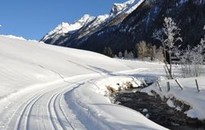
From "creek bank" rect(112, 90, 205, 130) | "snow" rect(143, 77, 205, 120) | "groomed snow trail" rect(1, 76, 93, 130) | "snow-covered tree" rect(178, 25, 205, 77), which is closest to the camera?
"groomed snow trail" rect(1, 76, 93, 130)

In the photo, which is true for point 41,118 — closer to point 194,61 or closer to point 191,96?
point 191,96

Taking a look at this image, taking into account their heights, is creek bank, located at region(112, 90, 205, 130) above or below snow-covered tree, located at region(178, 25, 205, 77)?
below

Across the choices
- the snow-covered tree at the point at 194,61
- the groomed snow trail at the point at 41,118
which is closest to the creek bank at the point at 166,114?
the groomed snow trail at the point at 41,118

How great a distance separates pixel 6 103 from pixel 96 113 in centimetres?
893

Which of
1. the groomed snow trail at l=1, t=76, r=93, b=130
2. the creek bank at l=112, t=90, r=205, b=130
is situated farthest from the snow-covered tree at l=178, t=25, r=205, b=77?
the groomed snow trail at l=1, t=76, r=93, b=130

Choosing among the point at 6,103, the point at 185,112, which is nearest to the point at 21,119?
the point at 6,103

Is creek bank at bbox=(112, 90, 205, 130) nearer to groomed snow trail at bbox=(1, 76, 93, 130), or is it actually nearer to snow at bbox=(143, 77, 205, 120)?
snow at bbox=(143, 77, 205, 120)

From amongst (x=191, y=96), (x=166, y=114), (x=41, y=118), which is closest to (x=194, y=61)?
(x=191, y=96)

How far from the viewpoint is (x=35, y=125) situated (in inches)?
671

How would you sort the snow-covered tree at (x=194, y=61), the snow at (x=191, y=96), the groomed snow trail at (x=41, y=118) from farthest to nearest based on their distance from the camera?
the snow-covered tree at (x=194, y=61), the snow at (x=191, y=96), the groomed snow trail at (x=41, y=118)

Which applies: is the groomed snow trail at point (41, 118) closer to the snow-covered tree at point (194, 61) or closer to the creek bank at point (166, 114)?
the creek bank at point (166, 114)

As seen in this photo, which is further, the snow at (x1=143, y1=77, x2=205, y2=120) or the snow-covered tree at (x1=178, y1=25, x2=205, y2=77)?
the snow-covered tree at (x1=178, y1=25, x2=205, y2=77)

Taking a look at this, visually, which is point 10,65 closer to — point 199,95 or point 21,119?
point 199,95

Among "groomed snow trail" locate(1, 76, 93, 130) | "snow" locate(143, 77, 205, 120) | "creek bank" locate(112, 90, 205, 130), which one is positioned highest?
"groomed snow trail" locate(1, 76, 93, 130)
